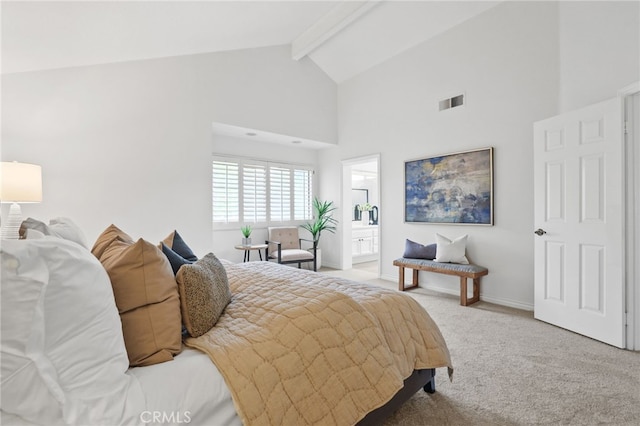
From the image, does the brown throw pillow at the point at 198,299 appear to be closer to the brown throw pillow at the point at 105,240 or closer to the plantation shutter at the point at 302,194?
the brown throw pillow at the point at 105,240

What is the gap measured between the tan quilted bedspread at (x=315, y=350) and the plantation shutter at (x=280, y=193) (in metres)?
4.17

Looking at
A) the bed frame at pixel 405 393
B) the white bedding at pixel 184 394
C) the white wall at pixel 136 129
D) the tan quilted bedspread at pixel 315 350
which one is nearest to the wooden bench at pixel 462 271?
the bed frame at pixel 405 393

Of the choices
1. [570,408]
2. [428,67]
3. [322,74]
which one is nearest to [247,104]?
[322,74]

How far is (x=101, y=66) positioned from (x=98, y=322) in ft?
12.2

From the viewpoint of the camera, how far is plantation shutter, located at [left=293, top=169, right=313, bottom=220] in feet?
20.6

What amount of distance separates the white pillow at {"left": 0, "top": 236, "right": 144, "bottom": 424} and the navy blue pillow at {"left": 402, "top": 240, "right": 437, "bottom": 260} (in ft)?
12.9

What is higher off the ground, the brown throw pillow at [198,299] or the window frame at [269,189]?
the window frame at [269,189]

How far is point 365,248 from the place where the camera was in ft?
22.8

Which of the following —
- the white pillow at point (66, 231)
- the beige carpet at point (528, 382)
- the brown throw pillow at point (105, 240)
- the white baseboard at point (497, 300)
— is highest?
the white pillow at point (66, 231)

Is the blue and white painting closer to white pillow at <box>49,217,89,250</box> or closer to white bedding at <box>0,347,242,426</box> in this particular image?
white bedding at <box>0,347,242,426</box>

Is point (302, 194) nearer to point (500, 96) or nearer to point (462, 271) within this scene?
point (462, 271)

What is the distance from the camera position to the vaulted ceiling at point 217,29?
261 centimetres

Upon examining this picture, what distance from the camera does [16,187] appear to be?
2525mm

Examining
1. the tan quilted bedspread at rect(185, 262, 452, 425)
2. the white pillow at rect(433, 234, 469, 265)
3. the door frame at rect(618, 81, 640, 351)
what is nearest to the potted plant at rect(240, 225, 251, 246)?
the white pillow at rect(433, 234, 469, 265)
